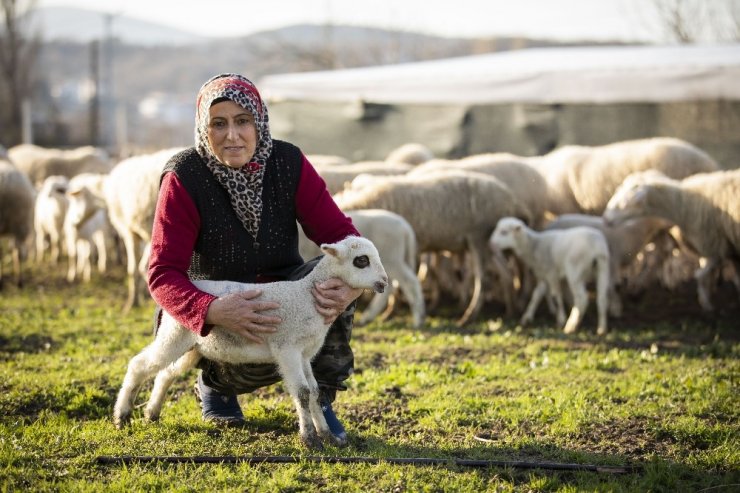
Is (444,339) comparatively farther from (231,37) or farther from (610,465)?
(231,37)

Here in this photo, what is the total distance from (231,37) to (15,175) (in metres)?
96.2

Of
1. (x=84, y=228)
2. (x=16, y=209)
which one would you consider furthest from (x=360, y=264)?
(x=84, y=228)

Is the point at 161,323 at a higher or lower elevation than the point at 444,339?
higher

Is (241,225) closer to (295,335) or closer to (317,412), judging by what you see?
(295,335)

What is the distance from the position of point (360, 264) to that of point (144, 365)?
1.15 m

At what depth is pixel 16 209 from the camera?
10.5m

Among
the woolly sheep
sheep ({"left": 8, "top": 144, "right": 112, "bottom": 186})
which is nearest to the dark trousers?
the woolly sheep

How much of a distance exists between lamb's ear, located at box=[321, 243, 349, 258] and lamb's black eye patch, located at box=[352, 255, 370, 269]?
55 millimetres

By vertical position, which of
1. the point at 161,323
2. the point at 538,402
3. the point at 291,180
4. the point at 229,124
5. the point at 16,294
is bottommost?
the point at 16,294

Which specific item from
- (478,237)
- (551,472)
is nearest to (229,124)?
(551,472)

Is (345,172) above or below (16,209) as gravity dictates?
above

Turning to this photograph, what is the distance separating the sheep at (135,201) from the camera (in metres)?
8.85

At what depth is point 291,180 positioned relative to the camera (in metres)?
4.31

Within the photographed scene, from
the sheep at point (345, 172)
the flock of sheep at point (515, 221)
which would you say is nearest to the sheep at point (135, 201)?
the flock of sheep at point (515, 221)
